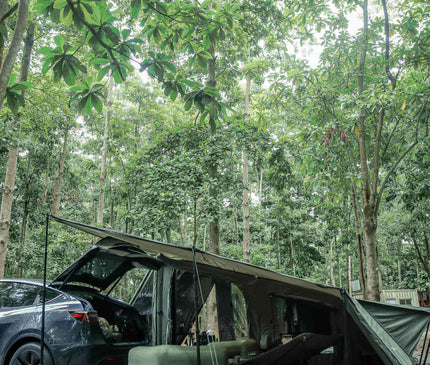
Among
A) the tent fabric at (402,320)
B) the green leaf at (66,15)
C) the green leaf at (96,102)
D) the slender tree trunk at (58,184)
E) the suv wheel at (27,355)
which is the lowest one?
the suv wheel at (27,355)

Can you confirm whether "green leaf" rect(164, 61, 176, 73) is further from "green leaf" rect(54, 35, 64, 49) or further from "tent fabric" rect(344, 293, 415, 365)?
"tent fabric" rect(344, 293, 415, 365)

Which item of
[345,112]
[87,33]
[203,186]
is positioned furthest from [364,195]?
[87,33]

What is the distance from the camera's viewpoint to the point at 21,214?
56.3 feet

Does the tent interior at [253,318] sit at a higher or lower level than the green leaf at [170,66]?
lower

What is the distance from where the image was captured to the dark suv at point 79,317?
3.74 m

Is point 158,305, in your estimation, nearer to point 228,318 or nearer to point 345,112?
point 228,318

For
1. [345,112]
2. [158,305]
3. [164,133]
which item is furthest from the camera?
[164,133]

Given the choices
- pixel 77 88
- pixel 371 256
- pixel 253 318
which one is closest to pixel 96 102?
pixel 77 88

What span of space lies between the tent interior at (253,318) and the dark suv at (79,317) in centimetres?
17

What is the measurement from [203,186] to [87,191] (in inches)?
549

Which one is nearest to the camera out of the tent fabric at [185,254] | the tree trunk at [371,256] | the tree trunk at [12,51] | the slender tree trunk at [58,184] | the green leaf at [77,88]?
the tree trunk at [12,51]

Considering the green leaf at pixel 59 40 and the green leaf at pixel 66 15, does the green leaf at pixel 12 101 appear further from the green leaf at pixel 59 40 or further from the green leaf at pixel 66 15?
the green leaf at pixel 66 15

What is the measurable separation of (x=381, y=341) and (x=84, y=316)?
2.80 meters

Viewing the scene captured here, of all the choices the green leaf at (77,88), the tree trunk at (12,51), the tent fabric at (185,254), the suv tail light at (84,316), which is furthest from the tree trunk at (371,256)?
the tree trunk at (12,51)
